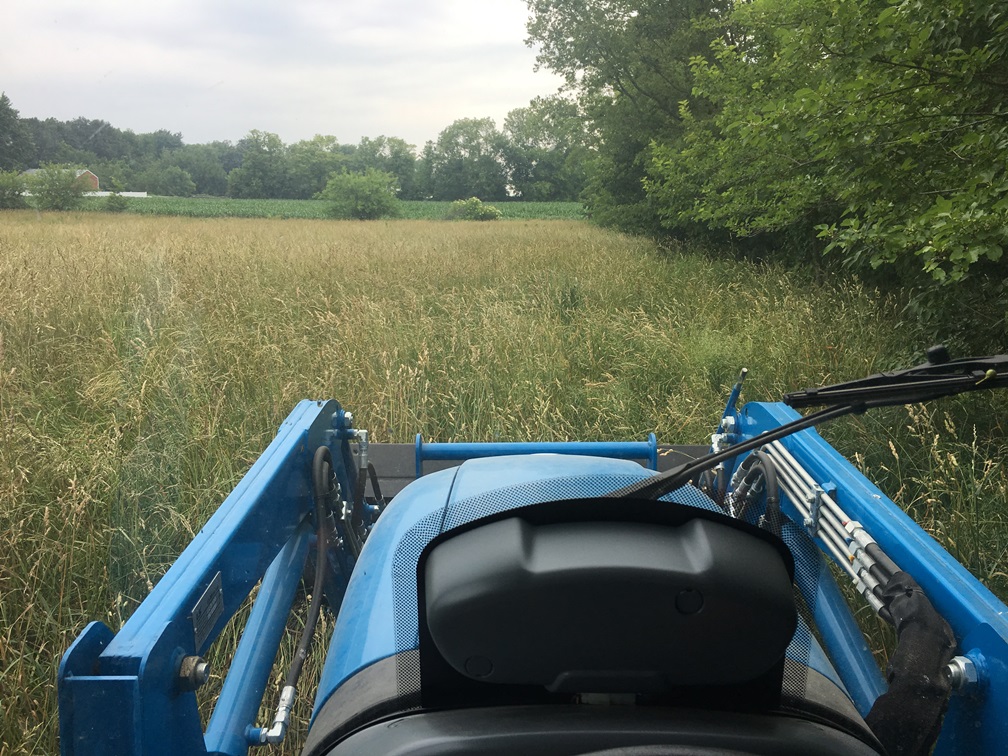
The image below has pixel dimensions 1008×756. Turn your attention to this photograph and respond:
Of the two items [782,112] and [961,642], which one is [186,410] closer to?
[961,642]

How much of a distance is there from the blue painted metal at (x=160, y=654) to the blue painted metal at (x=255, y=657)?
13cm

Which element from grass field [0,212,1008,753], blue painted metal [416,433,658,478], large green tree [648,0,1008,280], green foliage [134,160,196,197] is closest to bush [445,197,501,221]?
grass field [0,212,1008,753]

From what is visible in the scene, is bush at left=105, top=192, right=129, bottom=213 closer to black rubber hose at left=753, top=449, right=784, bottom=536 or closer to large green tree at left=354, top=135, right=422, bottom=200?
large green tree at left=354, top=135, right=422, bottom=200

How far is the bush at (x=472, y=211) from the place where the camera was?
90.6 ft

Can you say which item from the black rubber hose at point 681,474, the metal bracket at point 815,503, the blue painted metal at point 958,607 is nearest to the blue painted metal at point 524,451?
the metal bracket at point 815,503

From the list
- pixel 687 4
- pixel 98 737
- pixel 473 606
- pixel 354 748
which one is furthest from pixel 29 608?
pixel 687 4

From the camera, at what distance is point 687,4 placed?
12.5 meters

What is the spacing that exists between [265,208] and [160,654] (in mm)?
19891

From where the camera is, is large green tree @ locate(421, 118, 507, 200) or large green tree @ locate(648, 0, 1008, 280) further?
large green tree @ locate(421, 118, 507, 200)

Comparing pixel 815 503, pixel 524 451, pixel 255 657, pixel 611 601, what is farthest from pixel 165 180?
pixel 611 601

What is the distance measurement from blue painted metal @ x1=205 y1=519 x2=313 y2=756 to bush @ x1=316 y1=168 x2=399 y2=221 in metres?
32.6

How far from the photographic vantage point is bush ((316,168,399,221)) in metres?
33.4

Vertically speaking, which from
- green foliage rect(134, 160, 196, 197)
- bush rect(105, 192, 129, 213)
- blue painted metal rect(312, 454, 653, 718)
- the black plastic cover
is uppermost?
green foliage rect(134, 160, 196, 197)

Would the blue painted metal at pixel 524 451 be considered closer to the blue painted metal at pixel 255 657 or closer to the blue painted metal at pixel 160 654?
the blue painted metal at pixel 255 657
